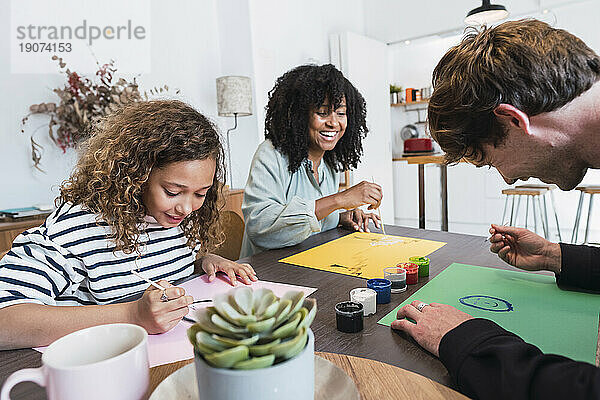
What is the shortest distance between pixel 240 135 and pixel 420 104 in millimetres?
2644

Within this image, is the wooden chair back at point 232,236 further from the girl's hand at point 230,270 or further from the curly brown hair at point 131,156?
the curly brown hair at point 131,156

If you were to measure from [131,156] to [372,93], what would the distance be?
4.14 meters

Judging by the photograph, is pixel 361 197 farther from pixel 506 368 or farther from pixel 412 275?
pixel 506 368

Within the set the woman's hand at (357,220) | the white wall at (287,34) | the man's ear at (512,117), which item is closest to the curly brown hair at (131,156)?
the man's ear at (512,117)

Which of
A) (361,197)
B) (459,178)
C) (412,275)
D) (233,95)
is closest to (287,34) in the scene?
(233,95)

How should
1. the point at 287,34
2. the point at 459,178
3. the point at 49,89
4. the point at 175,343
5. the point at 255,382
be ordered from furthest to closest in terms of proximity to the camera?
the point at 459,178, the point at 287,34, the point at 49,89, the point at 175,343, the point at 255,382

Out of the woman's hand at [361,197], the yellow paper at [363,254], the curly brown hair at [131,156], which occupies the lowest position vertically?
the yellow paper at [363,254]

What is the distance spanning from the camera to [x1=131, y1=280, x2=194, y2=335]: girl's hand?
75 cm

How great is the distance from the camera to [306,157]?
1.82m

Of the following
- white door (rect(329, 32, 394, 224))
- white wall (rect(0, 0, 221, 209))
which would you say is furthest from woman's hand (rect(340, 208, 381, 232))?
white door (rect(329, 32, 394, 224))

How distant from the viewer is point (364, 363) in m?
0.59

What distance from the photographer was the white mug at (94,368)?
0.40 meters

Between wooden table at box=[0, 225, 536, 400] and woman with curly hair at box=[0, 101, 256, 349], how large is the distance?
0.11 meters

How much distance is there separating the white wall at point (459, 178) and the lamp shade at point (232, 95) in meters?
2.70
